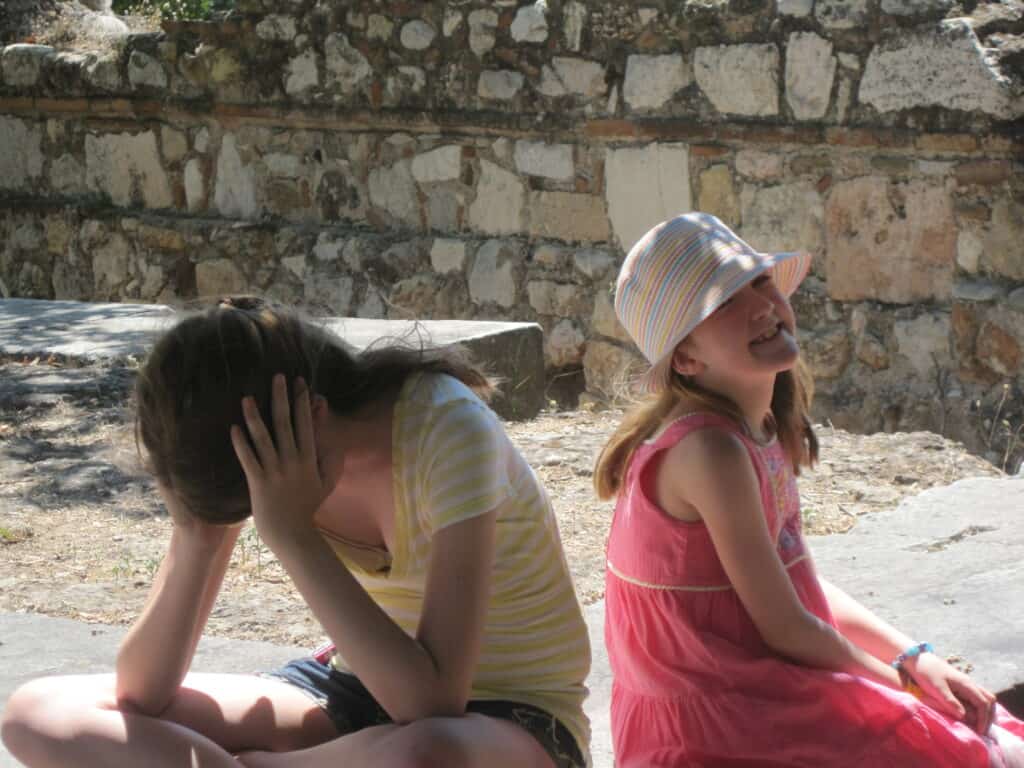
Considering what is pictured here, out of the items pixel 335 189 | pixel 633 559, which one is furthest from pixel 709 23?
pixel 633 559

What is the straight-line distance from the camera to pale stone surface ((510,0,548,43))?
5.96 meters

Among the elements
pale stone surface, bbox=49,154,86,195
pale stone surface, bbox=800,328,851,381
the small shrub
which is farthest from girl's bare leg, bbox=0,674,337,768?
the small shrub

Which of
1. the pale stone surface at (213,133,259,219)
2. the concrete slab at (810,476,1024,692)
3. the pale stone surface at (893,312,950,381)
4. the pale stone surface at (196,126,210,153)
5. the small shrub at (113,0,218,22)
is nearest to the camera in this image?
the concrete slab at (810,476,1024,692)

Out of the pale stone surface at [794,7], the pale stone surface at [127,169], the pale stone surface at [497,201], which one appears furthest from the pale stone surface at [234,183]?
the pale stone surface at [794,7]

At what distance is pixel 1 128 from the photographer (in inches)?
330

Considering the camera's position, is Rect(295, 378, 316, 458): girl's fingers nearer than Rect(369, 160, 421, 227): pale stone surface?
Yes

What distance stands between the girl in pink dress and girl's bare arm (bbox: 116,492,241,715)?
609 mm

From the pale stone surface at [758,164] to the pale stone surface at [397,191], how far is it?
5.44 feet

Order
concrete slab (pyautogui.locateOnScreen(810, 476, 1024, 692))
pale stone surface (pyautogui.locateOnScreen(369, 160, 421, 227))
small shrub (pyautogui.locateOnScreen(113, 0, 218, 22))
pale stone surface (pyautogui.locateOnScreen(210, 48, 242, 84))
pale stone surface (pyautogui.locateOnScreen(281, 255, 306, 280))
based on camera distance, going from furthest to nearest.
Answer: small shrub (pyautogui.locateOnScreen(113, 0, 218, 22)) < pale stone surface (pyautogui.locateOnScreen(210, 48, 242, 84)) < pale stone surface (pyautogui.locateOnScreen(281, 255, 306, 280)) < pale stone surface (pyautogui.locateOnScreen(369, 160, 421, 227)) < concrete slab (pyautogui.locateOnScreen(810, 476, 1024, 692))

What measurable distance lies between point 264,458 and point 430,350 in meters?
0.35

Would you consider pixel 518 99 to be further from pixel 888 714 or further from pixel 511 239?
pixel 888 714

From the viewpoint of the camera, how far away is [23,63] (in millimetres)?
8141

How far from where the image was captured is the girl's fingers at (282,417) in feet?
6.06

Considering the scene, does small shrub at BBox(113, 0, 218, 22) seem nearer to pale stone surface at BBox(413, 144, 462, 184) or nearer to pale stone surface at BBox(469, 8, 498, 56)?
pale stone surface at BBox(413, 144, 462, 184)
